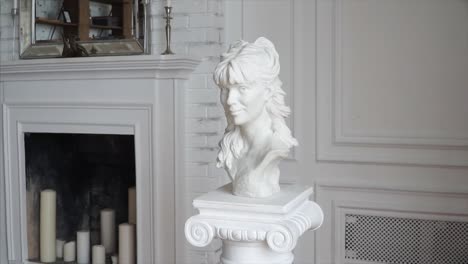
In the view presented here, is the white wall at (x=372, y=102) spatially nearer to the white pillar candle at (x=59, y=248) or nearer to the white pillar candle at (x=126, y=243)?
the white pillar candle at (x=126, y=243)

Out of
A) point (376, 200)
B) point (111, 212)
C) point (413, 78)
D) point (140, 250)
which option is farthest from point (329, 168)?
point (111, 212)

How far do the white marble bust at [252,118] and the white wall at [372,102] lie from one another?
971 mm

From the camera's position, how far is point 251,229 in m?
1.95

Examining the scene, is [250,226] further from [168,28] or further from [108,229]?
[108,229]

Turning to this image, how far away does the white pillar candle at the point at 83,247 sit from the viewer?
362 cm

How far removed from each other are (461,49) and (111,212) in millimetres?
2015

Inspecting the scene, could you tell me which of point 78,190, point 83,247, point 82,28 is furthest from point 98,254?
point 82,28

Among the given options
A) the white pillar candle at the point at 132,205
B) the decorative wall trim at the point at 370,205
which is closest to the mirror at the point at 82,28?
the white pillar candle at the point at 132,205

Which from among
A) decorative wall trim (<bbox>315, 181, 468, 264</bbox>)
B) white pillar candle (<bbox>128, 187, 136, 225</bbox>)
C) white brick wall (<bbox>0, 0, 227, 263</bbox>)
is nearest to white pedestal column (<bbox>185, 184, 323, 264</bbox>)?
decorative wall trim (<bbox>315, 181, 468, 264</bbox>)

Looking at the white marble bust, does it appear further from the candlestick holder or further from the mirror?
the mirror

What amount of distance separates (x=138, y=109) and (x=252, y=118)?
1.33 metres

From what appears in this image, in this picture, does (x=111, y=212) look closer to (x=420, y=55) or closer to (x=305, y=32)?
(x=305, y=32)

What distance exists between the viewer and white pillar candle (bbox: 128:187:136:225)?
3.47m

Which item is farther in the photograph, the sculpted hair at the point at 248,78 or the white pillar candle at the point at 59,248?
the white pillar candle at the point at 59,248
